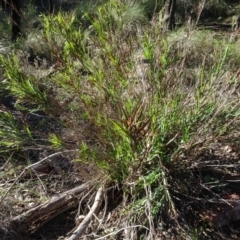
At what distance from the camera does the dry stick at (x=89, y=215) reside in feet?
10.7

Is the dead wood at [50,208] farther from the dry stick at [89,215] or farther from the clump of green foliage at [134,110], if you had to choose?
the clump of green foliage at [134,110]

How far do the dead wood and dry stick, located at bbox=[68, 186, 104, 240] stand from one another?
3.4 inches

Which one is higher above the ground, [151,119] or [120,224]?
[151,119]

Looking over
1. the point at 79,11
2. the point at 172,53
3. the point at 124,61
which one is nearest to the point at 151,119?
the point at 124,61

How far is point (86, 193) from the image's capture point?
3.58m

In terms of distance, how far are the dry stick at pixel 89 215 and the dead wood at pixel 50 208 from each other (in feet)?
0.28

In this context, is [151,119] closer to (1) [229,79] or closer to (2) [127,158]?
(2) [127,158]

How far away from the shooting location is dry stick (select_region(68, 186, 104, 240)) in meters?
3.26

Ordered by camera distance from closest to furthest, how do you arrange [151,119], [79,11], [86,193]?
[151,119]
[86,193]
[79,11]

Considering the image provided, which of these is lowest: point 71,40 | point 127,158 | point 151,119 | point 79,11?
point 79,11

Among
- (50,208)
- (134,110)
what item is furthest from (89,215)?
(134,110)

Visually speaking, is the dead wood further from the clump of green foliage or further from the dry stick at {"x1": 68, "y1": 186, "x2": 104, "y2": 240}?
the clump of green foliage

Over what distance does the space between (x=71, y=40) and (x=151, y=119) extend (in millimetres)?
694

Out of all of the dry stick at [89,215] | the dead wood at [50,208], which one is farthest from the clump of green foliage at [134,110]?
the dead wood at [50,208]
